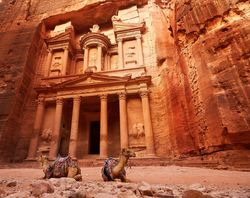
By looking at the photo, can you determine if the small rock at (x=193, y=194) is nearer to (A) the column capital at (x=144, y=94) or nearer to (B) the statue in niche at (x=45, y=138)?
(A) the column capital at (x=144, y=94)

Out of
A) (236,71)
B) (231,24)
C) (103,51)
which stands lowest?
(236,71)

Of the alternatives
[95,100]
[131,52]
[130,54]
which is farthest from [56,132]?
[131,52]

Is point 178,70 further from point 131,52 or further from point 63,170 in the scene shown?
point 63,170

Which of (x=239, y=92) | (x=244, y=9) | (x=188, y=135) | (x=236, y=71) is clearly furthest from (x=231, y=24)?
(x=188, y=135)

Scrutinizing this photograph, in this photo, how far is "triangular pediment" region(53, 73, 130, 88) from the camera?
613 inches

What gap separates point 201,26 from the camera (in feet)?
36.1

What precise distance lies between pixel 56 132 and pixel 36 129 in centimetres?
175

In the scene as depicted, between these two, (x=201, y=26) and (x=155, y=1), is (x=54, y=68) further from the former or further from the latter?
(x=201, y=26)

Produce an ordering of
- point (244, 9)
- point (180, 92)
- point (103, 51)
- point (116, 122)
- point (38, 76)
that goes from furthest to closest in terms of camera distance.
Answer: point (103, 51) → point (38, 76) → point (116, 122) → point (180, 92) → point (244, 9)

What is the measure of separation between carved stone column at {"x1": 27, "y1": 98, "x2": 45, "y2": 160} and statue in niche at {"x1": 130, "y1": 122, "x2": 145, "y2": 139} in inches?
264

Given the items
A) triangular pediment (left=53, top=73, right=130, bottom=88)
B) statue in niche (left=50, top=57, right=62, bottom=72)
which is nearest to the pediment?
statue in niche (left=50, top=57, right=62, bottom=72)

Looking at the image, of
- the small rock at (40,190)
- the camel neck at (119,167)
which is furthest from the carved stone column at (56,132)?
the small rock at (40,190)

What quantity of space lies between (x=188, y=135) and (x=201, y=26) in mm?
5721

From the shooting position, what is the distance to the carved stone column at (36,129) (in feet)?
46.7
